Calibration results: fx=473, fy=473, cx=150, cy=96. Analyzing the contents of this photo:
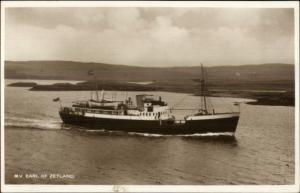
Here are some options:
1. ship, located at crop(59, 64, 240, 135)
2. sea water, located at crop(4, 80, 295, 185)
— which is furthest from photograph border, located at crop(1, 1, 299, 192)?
ship, located at crop(59, 64, 240, 135)

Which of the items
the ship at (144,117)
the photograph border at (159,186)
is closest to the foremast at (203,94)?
the ship at (144,117)

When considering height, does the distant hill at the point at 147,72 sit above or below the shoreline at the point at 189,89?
above

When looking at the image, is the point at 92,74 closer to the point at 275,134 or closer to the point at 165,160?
the point at 165,160

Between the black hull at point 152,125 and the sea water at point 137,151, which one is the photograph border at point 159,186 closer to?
the sea water at point 137,151

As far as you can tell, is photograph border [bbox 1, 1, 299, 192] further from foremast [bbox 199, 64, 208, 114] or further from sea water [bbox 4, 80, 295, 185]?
foremast [bbox 199, 64, 208, 114]

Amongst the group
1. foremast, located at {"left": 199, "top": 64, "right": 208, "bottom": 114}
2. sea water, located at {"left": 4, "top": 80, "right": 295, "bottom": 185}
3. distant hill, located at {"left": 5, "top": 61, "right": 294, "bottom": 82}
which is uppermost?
distant hill, located at {"left": 5, "top": 61, "right": 294, "bottom": 82}

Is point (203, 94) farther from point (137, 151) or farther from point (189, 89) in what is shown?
point (137, 151)

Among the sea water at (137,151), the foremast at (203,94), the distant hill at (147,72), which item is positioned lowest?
the sea water at (137,151)
